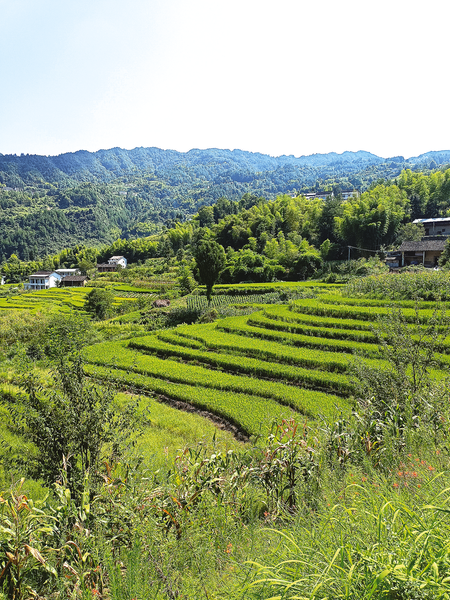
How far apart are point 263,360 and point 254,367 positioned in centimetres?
150

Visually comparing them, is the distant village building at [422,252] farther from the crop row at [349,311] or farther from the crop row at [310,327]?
the crop row at [310,327]

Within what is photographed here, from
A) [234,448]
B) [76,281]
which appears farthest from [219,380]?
[76,281]

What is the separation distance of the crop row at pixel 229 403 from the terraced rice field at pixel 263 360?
0.05 meters

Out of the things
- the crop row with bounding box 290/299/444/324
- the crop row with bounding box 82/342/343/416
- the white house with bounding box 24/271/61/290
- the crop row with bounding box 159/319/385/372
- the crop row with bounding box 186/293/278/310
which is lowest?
the white house with bounding box 24/271/61/290

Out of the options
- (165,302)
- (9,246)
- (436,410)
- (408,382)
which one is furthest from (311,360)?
(9,246)

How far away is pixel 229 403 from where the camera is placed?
17.5 meters

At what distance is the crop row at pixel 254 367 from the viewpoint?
18.3 m

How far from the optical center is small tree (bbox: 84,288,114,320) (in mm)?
49344

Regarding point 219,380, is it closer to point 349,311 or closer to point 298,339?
point 298,339

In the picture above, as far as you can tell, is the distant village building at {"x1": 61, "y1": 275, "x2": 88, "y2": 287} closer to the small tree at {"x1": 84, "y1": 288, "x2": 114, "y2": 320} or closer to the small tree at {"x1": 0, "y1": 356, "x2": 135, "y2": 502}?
the small tree at {"x1": 84, "y1": 288, "x2": 114, "y2": 320}

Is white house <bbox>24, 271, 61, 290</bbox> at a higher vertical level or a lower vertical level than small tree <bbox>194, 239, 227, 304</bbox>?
lower

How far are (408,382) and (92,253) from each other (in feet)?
413

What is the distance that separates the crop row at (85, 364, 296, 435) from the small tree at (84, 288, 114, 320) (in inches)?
1196

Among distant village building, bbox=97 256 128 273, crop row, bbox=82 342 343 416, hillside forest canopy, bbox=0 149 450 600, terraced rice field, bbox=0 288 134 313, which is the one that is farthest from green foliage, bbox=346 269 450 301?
distant village building, bbox=97 256 128 273
